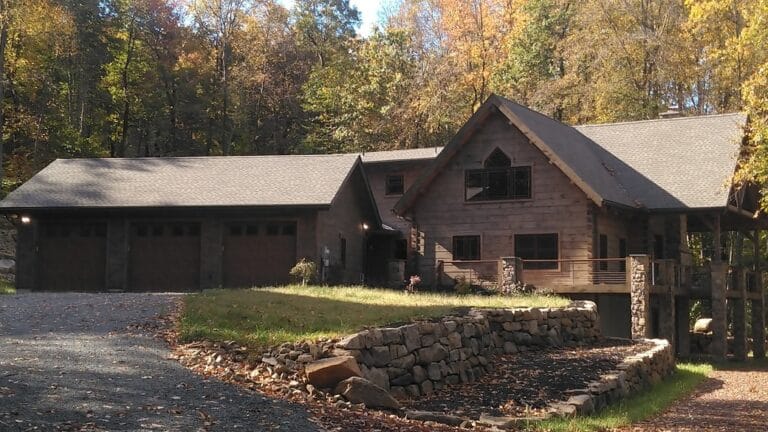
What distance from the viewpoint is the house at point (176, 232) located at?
27.8 metres

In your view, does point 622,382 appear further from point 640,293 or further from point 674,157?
point 674,157

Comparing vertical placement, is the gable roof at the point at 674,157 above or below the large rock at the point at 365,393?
above

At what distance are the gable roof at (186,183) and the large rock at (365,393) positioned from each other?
1616cm

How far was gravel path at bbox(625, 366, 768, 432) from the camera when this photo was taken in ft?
42.1

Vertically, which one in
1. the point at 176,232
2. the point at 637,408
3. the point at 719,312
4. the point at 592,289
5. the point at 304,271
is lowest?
the point at 637,408

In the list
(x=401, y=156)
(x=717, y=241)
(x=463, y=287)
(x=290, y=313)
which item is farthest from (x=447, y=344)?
(x=401, y=156)

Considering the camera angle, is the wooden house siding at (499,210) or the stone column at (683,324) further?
the stone column at (683,324)

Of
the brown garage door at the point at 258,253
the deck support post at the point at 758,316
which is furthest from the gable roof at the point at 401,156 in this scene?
the deck support post at the point at 758,316

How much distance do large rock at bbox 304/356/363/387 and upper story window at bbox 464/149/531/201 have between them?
59.4ft

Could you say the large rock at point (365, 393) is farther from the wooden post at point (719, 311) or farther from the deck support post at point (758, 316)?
the deck support post at point (758, 316)

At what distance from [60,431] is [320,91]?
145 ft

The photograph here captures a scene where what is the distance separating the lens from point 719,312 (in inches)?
1039

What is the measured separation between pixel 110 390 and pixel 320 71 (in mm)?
44440

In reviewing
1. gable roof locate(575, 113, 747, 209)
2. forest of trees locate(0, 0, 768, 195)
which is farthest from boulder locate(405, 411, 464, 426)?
forest of trees locate(0, 0, 768, 195)
